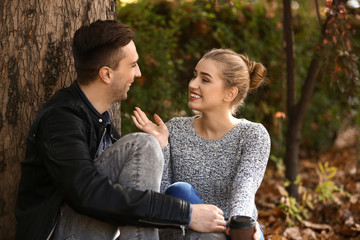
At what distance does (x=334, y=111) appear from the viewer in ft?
18.5

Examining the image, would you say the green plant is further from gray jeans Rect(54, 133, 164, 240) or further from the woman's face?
gray jeans Rect(54, 133, 164, 240)

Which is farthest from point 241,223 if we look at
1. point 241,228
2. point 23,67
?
point 23,67

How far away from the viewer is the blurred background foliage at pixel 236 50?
3.55 meters

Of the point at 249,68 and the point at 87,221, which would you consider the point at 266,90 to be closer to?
the point at 249,68

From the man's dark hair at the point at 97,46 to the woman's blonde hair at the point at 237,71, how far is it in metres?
0.65

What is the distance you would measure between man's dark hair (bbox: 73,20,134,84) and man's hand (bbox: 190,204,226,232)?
806 millimetres

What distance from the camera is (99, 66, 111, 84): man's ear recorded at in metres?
2.20

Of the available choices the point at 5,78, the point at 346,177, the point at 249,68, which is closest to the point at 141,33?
the point at 249,68

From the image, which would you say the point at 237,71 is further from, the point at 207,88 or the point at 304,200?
the point at 304,200

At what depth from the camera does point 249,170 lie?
241cm

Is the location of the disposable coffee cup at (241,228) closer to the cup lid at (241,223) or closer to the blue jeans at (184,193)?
the cup lid at (241,223)

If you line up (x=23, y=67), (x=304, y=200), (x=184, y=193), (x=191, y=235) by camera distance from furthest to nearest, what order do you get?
1. (x=304, y=200)
2. (x=23, y=67)
3. (x=184, y=193)
4. (x=191, y=235)

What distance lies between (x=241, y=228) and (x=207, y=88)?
2.98 ft

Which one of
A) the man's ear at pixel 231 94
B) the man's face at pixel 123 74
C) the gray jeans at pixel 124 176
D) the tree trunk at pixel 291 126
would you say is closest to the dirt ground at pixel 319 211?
the tree trunk at pixel 291 126
